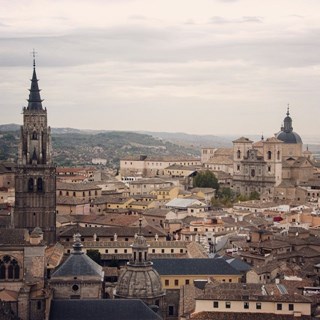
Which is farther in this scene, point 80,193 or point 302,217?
point 80,193

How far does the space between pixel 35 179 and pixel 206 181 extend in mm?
56700

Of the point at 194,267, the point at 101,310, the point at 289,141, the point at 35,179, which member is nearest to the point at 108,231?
the point at 35,179

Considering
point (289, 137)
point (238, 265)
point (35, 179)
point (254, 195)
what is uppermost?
point (289, 137)

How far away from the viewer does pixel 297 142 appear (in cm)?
13688

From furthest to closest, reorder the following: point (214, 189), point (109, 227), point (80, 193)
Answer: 1. point (214, 189)
2. point (80, 193)
3. point (109, 227)

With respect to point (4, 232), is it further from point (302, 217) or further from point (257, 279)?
point (302, 217)

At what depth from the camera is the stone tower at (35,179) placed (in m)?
69.6

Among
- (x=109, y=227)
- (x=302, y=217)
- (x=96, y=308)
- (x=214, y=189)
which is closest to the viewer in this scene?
(x=96, y=308)

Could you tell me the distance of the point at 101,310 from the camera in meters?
41.9

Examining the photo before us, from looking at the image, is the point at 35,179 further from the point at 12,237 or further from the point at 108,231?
the point at 12,237

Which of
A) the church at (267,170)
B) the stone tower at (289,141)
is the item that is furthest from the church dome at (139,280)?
the stone tower at (289,141)

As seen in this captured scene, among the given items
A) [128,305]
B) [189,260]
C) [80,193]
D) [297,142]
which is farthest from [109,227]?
[297,142]

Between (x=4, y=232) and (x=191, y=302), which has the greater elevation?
(x=4, y=232)

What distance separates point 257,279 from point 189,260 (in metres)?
4.73
